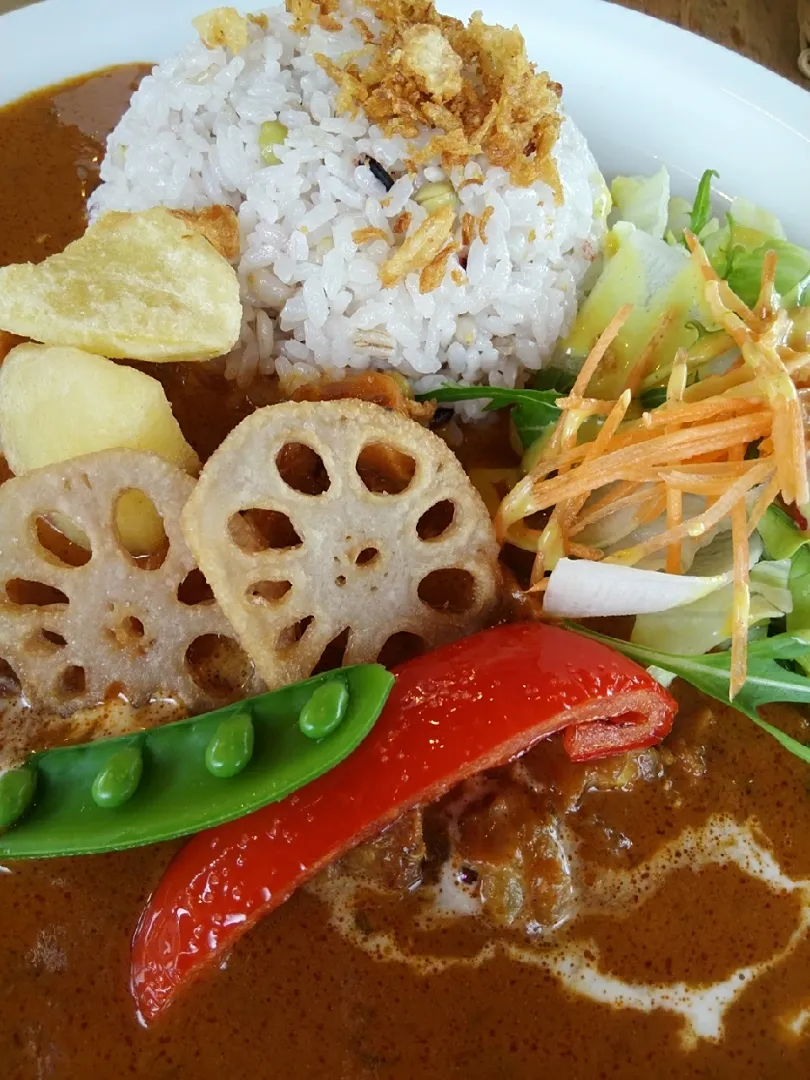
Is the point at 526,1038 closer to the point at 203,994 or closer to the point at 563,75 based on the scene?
the point at 203,994

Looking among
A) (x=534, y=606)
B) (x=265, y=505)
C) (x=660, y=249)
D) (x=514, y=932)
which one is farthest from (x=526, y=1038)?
(x=660, y=249)

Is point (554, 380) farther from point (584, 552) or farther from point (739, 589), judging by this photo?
point (739, 589)

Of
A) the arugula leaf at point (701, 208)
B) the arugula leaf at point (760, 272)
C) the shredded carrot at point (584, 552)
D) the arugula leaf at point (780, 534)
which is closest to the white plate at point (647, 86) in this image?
the arugula leaf at point (701, 208)

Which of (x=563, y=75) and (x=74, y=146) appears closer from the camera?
(x=74, y=146)

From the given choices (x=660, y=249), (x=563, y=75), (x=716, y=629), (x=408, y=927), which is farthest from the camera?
(x=563, y=75)

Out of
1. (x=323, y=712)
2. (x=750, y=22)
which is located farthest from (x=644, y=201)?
(x=323, y=712)

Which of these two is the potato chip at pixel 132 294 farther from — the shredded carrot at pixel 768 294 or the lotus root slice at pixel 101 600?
the shredded carrot at pixel 768 294

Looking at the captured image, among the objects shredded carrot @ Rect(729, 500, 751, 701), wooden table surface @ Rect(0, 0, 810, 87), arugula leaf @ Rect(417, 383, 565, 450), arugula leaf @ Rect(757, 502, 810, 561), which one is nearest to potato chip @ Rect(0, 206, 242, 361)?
arugula leaf @ Rect(417, 383, 565, 450)
